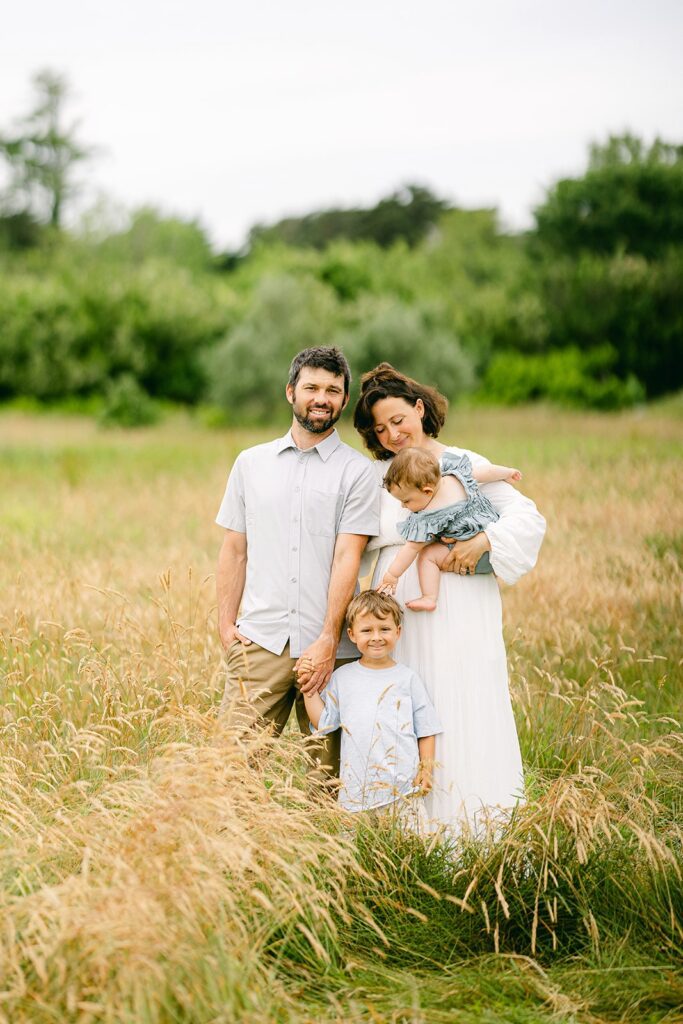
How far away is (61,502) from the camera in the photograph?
12.7 m

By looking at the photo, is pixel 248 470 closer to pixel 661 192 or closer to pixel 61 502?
pixel 61 502

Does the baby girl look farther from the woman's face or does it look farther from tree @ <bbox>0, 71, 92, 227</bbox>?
tree @ <bbox>0, 71, 92, 227</bbox>

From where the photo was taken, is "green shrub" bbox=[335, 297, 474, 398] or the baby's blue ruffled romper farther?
"green shrub" bbox=[335, 297, 474, 398]

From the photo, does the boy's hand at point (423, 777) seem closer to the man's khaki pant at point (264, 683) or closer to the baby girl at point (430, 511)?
the man's khaki pant at point (264, 683)

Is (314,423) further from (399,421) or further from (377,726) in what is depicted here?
(377,726)

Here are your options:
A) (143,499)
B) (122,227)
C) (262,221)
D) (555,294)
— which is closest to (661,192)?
(555,294)

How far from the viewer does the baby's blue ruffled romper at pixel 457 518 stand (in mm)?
3898

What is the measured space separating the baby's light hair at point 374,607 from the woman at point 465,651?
16 cm

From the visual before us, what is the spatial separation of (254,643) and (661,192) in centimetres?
3631

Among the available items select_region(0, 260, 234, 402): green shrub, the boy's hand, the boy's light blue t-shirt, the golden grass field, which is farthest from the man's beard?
select_region(0, 260, 234, 402): green shrub

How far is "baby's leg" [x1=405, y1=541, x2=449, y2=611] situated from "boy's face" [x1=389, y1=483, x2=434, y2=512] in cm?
17

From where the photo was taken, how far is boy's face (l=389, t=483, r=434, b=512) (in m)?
3.86

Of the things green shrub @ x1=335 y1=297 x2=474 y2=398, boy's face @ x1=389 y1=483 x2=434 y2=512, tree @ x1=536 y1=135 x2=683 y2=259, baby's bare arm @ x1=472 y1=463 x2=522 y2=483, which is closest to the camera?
boy's face @ x1=389 y1=483 x2=434 y2=512

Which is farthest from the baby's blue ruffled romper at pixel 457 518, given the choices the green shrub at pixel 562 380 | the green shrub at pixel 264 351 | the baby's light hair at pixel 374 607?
the green shrub at pixel 562 380
